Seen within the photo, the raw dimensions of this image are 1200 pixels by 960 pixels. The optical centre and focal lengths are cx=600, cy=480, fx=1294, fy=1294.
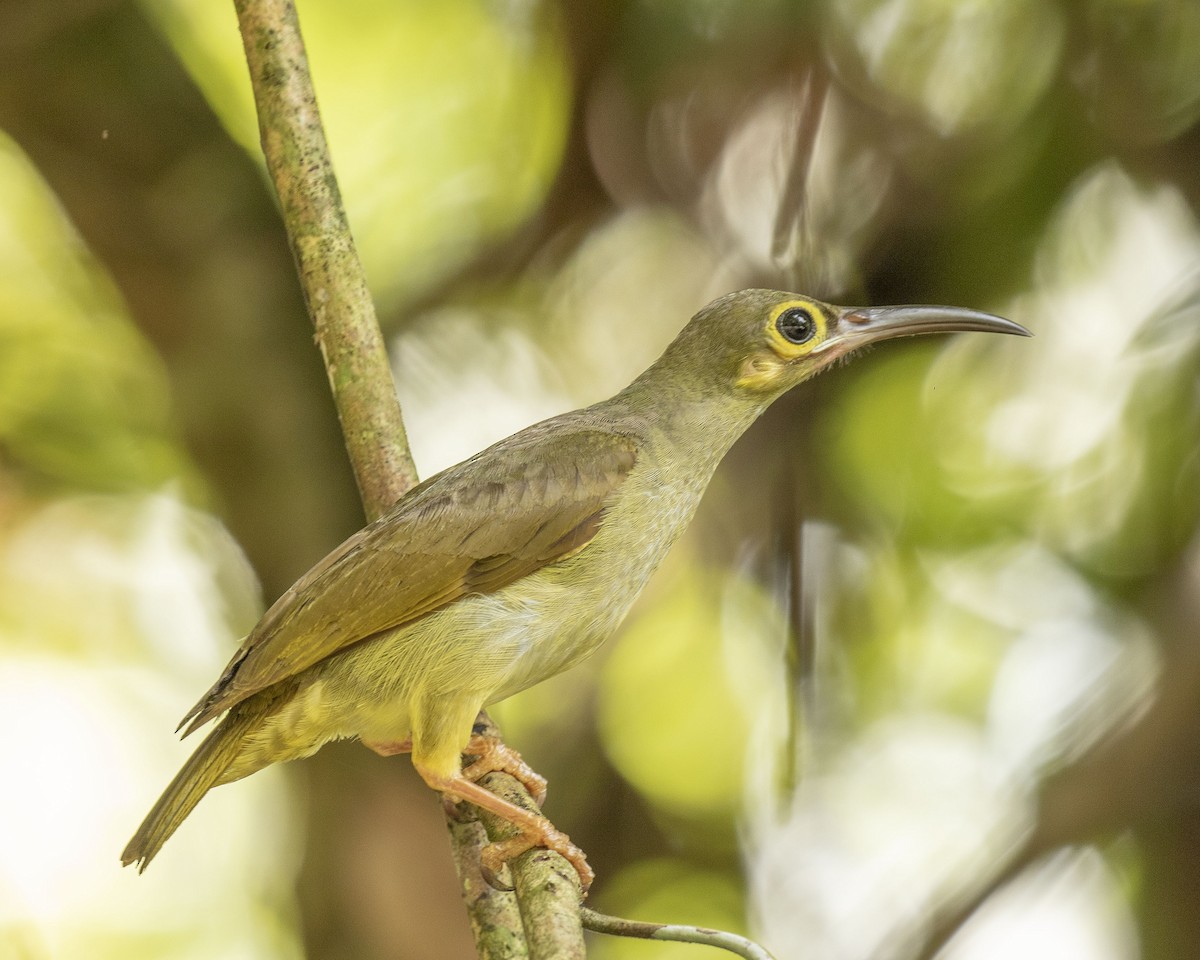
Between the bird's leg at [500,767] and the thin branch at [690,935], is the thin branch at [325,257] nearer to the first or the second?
the bird's leg at [500,767]

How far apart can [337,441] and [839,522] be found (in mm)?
2302

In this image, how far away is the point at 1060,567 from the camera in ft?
19.0

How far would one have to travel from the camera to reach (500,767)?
376cm

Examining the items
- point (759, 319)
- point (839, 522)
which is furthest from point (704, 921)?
point (759, 319)

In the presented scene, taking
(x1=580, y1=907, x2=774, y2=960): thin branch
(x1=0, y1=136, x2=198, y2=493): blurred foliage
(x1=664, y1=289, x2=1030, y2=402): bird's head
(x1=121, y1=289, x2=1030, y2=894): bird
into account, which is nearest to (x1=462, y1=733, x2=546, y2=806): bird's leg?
(x1=121, y1=289, x2=1030, y2=894): bird

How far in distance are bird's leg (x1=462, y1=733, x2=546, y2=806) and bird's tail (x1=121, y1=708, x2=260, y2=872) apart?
629 millimetres

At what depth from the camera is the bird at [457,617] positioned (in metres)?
3.51

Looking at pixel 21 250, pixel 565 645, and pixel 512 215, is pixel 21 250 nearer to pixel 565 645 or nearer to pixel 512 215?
pixel 512 215

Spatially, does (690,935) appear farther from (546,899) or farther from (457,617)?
(457,617)

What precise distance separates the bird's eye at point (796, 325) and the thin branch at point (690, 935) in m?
1.90

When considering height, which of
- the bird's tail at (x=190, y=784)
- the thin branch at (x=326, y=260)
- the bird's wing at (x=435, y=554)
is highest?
the thin branch at (x=326, y=260)

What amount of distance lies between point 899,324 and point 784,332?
1.27 feet

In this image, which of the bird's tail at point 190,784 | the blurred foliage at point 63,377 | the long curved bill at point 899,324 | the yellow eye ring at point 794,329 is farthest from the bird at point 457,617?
the blurred foliage at point 63,377

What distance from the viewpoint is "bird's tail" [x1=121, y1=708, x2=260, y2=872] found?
3.41 meters
